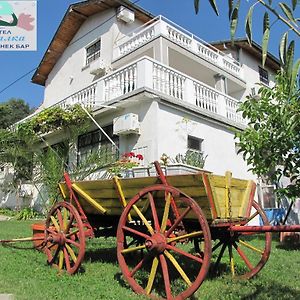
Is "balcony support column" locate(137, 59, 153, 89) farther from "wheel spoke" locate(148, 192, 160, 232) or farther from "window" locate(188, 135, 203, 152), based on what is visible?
"wheel spoke" locate(148, 192, 160, 232)

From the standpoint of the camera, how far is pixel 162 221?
12.5 feet

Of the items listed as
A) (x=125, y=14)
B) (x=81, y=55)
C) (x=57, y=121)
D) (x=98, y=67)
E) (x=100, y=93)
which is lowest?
(x=57, y=121)

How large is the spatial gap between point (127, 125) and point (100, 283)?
7.31m

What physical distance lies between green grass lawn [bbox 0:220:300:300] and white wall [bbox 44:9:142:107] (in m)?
12.6

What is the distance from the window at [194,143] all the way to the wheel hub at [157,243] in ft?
28.1

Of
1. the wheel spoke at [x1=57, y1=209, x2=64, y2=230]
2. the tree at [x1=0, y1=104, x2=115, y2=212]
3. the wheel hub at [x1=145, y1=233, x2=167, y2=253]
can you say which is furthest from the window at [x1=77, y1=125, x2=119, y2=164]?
the wheel hub at [x1=145, y1=233, x2=167, y2=253]

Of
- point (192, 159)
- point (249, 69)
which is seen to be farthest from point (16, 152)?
point (249, 69)

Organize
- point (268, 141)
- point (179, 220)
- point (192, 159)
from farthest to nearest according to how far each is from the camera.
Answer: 1. point (192, 159)
2. point (268, 141)
3. point (179, 220)

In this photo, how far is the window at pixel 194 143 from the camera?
1231cm

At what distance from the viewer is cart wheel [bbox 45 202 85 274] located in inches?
181

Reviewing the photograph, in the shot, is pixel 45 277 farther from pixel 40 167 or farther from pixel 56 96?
pixel 56 96

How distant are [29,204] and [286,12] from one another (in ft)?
53.5

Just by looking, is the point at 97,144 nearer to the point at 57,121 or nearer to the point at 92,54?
the point at 57,121

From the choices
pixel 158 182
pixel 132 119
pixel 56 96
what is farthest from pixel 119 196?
pixel 56 96
